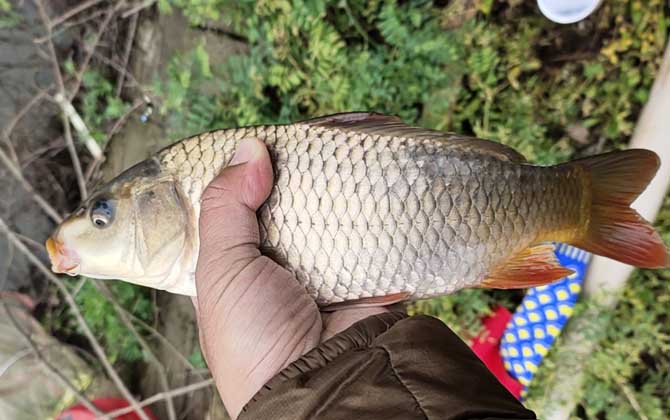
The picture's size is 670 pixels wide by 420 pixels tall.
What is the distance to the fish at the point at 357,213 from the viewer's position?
1.22 metres

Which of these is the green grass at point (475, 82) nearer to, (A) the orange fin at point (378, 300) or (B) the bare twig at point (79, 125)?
(B) the bare twig at point (79, 125)

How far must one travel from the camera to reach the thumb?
1182 millimetres

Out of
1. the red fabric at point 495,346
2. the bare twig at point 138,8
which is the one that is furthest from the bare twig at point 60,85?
the red fabric at point 495,346

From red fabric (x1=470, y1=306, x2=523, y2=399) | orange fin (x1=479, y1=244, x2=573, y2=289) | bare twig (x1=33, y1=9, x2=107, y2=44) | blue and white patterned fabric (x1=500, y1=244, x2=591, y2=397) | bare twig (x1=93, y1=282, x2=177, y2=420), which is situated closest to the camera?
orange fin (x1=479, y1=244, x2=573, y2=289)

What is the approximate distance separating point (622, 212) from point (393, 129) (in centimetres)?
66

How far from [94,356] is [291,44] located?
75.1 inches

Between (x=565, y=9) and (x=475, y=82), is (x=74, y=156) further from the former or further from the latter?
(x=565, y=9)

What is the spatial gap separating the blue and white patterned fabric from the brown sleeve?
3.86ft

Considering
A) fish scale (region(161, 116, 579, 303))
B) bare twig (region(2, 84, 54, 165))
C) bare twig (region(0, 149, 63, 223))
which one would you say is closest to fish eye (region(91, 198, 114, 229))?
fish scale (region(161, 116, 579, 303))

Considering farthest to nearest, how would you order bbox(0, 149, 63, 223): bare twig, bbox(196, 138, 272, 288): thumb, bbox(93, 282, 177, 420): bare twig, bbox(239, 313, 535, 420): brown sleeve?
bbox(0, 149, 63, 223): bare twig
bbox(93, 282, 177, 420): bare twig
bbox(196, 138, 272, 288): thumb
bbox(239, 313, 535, 420): brown sleeve

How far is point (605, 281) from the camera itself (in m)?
2.13

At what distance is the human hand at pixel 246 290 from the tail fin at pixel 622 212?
822mm

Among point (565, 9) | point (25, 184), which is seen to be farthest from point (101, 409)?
point (565, 9)

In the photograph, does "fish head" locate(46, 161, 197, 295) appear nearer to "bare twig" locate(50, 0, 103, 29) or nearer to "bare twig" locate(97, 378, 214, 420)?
"bare twig" locate(97, 378, 214, 420)
